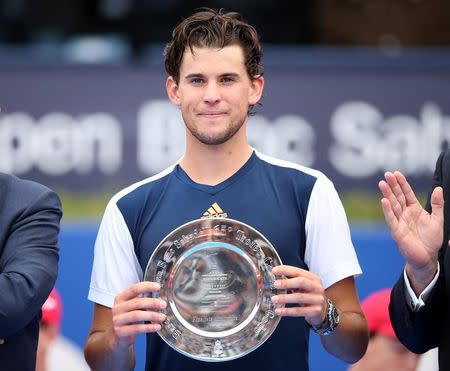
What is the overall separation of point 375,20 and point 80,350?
415cm

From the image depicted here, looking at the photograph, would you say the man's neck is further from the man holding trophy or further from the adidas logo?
the adidas logo

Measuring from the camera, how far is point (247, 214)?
3656 mm

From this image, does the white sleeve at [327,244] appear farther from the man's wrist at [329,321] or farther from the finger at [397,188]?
the finger at [397,188]

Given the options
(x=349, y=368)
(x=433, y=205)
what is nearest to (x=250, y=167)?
(x=433, y=205)

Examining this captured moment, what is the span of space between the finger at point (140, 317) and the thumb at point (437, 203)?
2.93 feet

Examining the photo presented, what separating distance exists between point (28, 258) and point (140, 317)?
1.55 feet

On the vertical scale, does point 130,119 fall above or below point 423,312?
below

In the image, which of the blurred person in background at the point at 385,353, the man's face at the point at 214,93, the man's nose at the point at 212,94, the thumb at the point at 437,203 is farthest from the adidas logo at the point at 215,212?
the blurred person in background at the point at 385,353

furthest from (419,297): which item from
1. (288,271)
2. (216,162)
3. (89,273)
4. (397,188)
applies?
(89,273)

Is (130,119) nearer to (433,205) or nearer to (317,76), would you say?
(317,76)

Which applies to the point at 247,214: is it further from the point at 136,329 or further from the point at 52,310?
the point at 52,310

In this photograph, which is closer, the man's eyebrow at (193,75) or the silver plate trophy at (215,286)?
the silver plate trophy at (215,286)

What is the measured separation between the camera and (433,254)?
11.2 feet

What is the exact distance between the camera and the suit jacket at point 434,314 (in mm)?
3471
